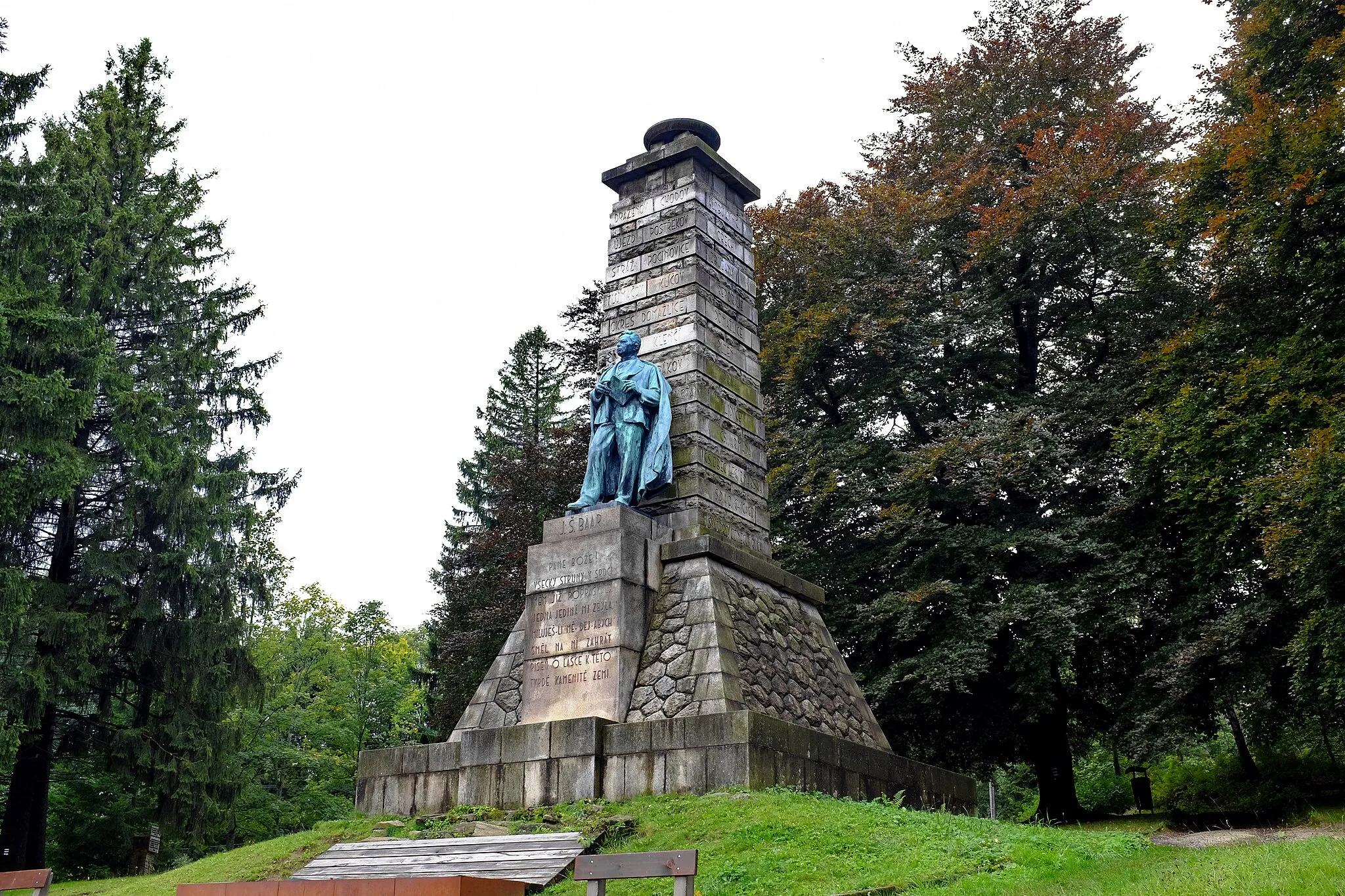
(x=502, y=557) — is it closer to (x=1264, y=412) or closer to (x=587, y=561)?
(x=587, y=561)

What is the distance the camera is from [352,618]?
108ft

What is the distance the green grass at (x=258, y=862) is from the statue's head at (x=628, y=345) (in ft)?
16.6

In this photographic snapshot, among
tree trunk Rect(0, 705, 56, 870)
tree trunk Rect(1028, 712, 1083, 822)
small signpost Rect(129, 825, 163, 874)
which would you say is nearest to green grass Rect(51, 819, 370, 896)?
tree trunk Rect(0, 705, 56, 870)

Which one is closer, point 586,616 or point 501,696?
point 586,616

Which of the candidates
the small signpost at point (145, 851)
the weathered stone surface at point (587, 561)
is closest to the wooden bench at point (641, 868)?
the weathered stone surface at point (587, 561)

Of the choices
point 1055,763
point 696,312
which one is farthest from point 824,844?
point 1055,763

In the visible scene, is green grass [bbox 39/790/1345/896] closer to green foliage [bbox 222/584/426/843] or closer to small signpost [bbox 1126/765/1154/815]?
small signpost [bbox 1126/765/1154/815]

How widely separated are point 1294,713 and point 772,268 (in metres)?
10.8

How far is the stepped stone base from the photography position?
903 cm

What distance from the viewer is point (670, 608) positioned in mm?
10711

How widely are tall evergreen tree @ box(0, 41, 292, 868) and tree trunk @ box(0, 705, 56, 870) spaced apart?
0.03 meters

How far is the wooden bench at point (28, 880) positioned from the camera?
7.48 meters

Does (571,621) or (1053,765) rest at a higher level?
(571,621)

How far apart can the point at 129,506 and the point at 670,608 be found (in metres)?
11.3
